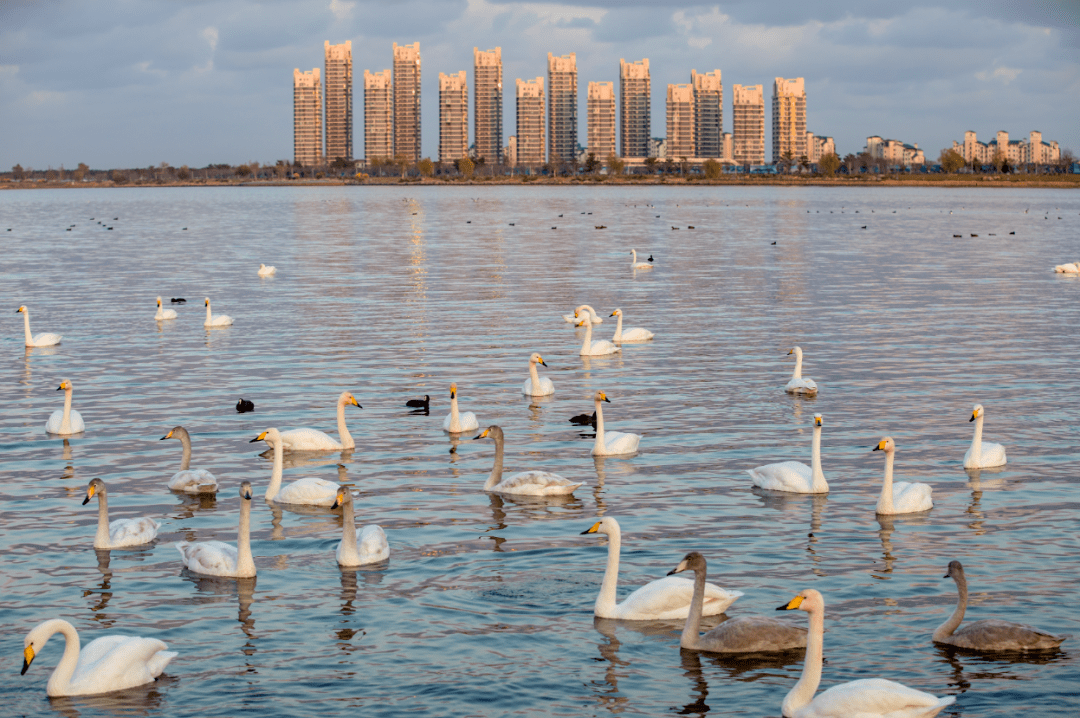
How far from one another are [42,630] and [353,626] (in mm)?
2970

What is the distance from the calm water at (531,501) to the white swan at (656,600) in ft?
0.68

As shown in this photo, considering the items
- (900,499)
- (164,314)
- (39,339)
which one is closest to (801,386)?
(900,499)

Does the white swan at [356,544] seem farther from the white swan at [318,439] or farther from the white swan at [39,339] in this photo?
the white swan at [39,339]

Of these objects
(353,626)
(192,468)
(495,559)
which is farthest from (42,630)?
(192,468)

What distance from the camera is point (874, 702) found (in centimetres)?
935

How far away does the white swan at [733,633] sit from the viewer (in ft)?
36.6

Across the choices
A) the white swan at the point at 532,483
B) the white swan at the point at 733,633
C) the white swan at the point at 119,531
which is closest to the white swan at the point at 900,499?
the white swan at the point at 532,483

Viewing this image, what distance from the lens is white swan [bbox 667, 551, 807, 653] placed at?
36.6ft

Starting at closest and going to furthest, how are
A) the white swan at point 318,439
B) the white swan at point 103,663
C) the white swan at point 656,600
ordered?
the white swan at point 103,663 < the white swan at point 656,600 < the white swan at point 318,439

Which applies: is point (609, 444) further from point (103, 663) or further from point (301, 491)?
point (103, 663)

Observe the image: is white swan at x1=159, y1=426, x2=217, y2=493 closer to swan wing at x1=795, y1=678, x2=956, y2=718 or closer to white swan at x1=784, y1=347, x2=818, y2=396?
swan wing at x1=795, y1=678, x2=956, y2=718

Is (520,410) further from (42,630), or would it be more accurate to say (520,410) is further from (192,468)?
(42,630)

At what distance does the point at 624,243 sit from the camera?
71.3 meters

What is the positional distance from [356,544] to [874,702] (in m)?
6.39
